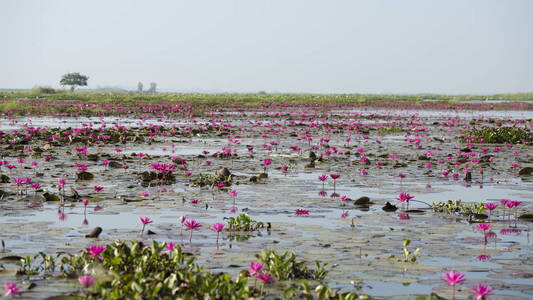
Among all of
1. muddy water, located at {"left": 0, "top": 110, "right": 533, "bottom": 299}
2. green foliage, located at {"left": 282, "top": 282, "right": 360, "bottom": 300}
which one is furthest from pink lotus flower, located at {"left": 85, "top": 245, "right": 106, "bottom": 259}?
green foliage, located at {"left": 282, "top": 282, "right": 360, "bottom": 300}

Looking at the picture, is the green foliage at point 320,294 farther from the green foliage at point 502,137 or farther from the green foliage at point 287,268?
the green foliage at point 502,137

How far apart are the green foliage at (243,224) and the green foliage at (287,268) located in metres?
1.71

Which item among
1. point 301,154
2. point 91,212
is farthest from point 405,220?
point 301,154

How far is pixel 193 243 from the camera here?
21.5 feet

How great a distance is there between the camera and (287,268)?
530cm

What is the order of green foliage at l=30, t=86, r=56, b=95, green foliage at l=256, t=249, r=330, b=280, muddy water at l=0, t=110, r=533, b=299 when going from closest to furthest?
green foliage at l=256, t=249, r=330, b=280 < muddy water at l=0, t=110, r=533, b=299 < green foliage at l=30, t=86, r=56, b=95

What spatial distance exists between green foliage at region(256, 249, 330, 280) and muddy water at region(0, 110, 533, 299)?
0.17m

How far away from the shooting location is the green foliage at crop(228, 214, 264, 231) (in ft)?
23.2

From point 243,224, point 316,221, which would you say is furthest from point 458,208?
point 243,224

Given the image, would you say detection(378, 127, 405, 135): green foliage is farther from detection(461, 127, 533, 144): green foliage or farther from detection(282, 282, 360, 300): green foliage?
detection(282, 282, 360, 300): green foliage

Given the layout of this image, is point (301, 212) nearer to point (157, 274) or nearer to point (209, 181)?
point (209, 181)

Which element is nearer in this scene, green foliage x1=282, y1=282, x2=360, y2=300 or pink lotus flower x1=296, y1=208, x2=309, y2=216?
green foliage x1=282, y1=282, x2=360, y2=300

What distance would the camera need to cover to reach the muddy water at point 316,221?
18.2 feet

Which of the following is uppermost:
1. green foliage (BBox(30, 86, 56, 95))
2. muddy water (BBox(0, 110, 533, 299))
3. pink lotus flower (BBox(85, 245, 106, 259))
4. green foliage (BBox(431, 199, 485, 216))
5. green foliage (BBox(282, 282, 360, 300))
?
green foliage (BBox(30, 86, 56, 95))
